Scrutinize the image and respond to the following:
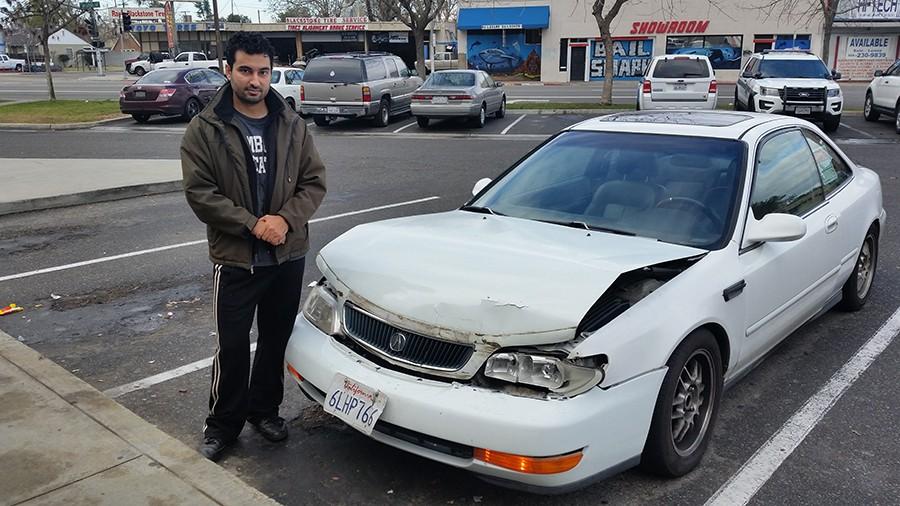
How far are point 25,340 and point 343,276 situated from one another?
2.94 meters

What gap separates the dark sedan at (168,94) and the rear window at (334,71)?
103 inches

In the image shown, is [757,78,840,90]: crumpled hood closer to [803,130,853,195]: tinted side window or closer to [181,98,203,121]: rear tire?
[803,130,853,195]: tinted side window

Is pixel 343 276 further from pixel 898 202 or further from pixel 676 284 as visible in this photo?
pixel 898 202

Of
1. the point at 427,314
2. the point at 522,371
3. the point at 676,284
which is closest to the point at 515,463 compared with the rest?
the point at 522,371

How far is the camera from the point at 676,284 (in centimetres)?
329

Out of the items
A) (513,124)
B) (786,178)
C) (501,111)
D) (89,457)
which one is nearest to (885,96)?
(513,124)

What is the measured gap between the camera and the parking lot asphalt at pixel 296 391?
131 inches

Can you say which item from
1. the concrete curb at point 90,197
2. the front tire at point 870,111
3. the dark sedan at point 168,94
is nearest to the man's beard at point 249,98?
the concrete curb at point 90,197

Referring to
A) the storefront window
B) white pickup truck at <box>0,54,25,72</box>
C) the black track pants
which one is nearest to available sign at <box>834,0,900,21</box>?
the storefront window

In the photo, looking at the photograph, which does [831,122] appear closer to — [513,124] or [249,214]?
[513,124]

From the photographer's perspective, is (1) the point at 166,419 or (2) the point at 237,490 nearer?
(2) the point at 237,490

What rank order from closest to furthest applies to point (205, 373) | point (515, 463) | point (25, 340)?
point (515, 463) < point (205, 373) < point (25, 340)

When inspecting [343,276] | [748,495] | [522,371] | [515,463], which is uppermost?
[343,276]

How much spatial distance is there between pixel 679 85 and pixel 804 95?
9.06 ft
